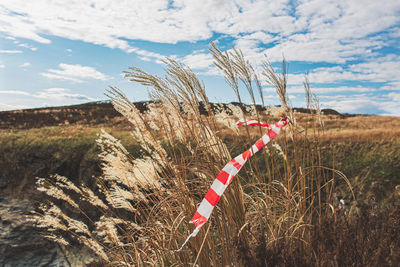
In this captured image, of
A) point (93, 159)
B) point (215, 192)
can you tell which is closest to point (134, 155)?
point (93, 159)

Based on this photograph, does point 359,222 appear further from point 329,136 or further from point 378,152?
point 329,136

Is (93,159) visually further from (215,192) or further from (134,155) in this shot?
(215,192)

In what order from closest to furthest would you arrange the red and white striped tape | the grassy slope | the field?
the red and white striped tape
the field
the grassy slope

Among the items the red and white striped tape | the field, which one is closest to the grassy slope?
the field

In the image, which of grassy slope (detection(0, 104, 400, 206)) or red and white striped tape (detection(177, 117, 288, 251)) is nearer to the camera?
red and white striped tape (detection(177, 117, 288, 251))

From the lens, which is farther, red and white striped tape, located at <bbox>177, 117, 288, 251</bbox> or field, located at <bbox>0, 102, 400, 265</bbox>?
field, located at <bbox>0, 102, 400, 265</bbox>

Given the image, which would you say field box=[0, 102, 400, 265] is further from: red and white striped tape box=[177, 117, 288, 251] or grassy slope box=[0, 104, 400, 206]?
red and white striped tape box=[177, 117, 288, 251]

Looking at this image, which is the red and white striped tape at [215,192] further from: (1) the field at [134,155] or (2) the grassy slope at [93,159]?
(2) the grassy slope at [93,159]

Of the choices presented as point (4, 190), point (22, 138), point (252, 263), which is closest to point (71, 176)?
point (4, 190)

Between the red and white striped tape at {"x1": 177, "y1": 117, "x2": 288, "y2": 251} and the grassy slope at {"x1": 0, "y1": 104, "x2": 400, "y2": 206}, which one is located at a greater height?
the red and white striped tape at {"x1": 177, "y1": 117, "x2": 288, "y2": 251}

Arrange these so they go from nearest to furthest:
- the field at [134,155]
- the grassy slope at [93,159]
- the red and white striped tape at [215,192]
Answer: the red and white striped tape at [215,192] < the field at [134,155] < the grassy slope at [93,159]

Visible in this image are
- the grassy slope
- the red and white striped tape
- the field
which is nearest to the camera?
the red and white striped tape

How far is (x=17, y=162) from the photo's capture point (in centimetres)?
770

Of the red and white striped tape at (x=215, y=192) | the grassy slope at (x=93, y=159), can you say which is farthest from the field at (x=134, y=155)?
the red and white striped tape at (x=215, y=192)
